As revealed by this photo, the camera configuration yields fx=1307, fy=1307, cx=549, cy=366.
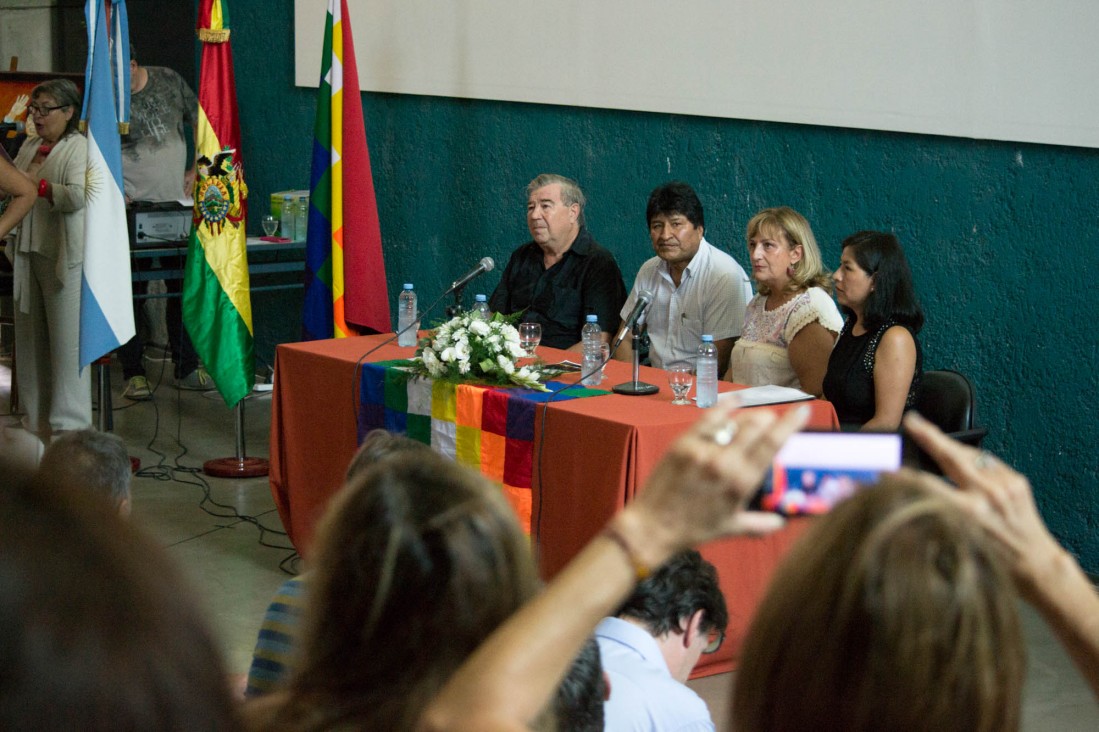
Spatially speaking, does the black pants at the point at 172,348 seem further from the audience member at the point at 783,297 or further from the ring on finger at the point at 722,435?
the ring on finger at the point at 722,435

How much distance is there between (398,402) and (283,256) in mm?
2902

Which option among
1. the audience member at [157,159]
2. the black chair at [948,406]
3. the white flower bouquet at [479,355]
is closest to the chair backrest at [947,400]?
the black chair at [948,406]

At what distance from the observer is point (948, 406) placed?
3.90m

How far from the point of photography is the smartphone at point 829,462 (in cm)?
124

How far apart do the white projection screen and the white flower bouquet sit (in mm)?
1707

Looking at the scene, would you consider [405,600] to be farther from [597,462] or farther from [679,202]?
[679,202]

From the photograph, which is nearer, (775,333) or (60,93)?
(775,333)

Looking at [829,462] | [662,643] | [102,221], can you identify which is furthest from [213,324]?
[829,462]

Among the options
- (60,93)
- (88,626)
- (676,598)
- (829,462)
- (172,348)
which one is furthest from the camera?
(172,348)

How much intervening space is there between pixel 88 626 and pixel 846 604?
47 centimetres

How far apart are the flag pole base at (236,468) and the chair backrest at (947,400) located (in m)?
2.89

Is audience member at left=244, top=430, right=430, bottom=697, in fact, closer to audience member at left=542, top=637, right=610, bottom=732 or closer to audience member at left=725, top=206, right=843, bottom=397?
audience member at left=542, top=637, right=610, bottom=732

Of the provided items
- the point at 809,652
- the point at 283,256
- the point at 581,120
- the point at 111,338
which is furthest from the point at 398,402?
the point at 809,652

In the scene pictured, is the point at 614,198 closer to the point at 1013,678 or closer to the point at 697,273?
the point at 697,273
